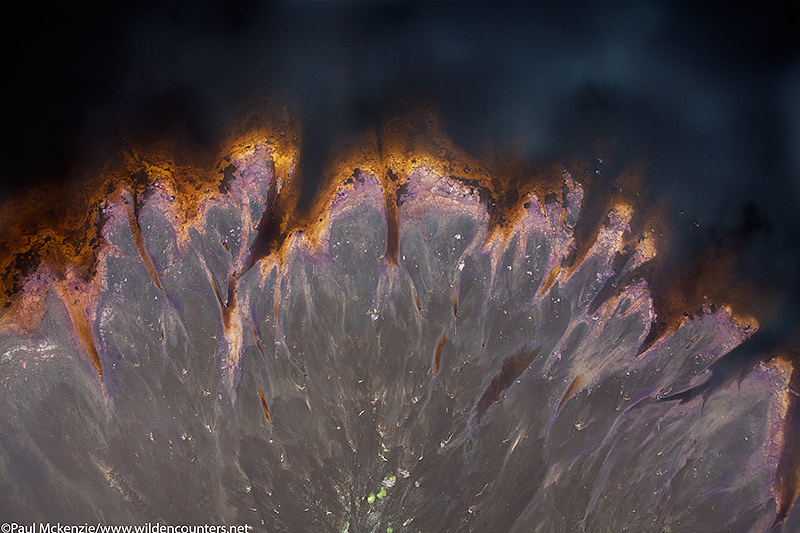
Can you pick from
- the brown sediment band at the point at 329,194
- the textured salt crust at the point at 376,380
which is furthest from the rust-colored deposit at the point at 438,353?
the brown sediment band at the point at 329,194

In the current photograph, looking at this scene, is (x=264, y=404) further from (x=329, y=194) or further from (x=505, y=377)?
(x=505, y=377)

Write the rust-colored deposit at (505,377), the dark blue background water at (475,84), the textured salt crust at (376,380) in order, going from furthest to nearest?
1. the rust-colored deposit at (505,377)
2. the textured salt crust at (376,380)
3. the dark blue background water at (475,84)

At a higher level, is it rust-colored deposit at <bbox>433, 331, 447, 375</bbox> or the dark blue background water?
the dark blue background water

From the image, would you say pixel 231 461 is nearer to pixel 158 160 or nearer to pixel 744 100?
pixel 158 160

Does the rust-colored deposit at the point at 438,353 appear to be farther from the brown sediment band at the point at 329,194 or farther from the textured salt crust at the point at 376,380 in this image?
the brown sediment band at the point at 329,194

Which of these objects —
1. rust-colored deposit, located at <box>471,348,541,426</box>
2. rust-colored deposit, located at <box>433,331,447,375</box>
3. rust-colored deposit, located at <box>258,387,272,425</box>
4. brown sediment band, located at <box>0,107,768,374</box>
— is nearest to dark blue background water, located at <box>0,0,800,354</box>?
brown sediment band, located at <box>0,107,768,374</box>

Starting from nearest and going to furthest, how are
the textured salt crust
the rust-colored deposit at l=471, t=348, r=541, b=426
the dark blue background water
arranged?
the dark blue background water < the textured salt crust < the rust-colored deposit at l=471, t=348, r=541, b=426

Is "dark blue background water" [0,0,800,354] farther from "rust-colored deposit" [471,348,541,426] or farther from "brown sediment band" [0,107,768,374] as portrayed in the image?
"rust-colored deposit" [471,348,541,426]

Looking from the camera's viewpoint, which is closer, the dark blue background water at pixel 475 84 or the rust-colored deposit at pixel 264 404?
the dark blue background water at pixel 475 84

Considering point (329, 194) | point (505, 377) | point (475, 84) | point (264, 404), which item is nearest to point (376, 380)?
point (264, 404)
